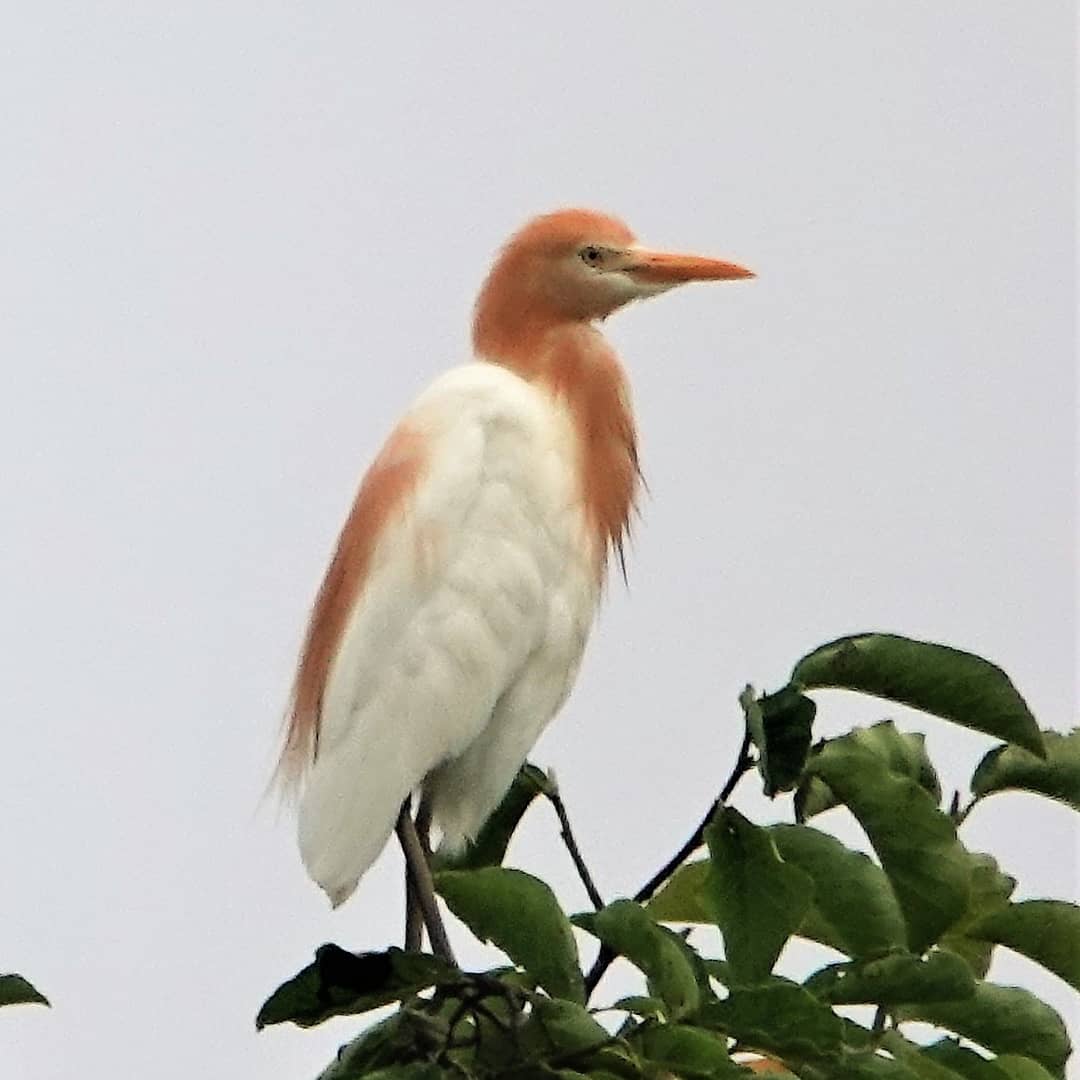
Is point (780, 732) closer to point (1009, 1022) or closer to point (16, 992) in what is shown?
point (1009, 1022)

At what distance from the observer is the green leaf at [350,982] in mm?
1204

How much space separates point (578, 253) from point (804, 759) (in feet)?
3.81

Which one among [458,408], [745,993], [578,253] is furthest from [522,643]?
[745,993]

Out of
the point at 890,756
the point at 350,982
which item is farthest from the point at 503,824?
the point at 350,982

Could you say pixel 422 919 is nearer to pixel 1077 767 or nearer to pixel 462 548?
pixel 462 548

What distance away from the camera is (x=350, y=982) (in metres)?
1.21

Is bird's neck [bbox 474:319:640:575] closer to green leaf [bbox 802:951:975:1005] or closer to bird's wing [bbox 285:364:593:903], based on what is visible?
bird's wing [bbox 285:364:593:903]

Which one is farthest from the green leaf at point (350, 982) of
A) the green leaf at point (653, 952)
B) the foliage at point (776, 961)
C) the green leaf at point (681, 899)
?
the green leaf at point (681, 899)

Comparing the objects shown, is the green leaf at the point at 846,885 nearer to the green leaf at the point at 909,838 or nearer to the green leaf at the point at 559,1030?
the green leaf at the point at 909,838

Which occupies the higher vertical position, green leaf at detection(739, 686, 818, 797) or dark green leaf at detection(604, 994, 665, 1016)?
green leaf at detection(739, 686, 818, 797)

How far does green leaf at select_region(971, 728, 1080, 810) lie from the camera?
1.45m

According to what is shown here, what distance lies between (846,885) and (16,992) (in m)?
0.50

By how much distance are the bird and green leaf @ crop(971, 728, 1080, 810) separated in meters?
0.55

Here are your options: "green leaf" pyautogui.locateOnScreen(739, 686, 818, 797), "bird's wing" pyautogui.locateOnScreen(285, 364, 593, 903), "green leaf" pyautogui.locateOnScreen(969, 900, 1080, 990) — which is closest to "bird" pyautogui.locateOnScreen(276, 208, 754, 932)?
"bird's wing" pyautogui.locateOnScreen(285, 364, 593, 903)
